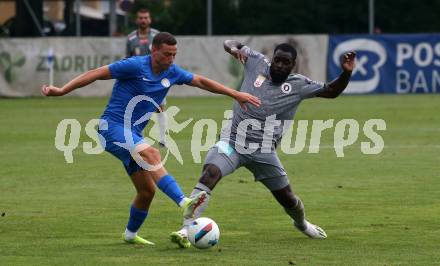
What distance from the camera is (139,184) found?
11602mm

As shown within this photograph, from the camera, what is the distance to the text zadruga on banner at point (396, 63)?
128 ft

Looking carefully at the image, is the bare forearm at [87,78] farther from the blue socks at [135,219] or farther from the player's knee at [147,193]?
the blue socks at [135,219]

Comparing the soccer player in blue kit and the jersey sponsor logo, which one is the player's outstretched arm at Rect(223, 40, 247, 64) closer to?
A: the soccer player in blue kit

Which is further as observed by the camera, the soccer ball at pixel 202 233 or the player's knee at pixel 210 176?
the player's knee at pixel 210 176

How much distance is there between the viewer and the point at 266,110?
11.9 meters

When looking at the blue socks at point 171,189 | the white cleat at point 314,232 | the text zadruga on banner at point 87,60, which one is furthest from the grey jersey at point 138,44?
the text zadruga on banner at point 87,60

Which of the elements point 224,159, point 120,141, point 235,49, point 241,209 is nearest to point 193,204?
point 224,159

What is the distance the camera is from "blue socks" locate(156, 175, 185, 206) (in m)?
11.1

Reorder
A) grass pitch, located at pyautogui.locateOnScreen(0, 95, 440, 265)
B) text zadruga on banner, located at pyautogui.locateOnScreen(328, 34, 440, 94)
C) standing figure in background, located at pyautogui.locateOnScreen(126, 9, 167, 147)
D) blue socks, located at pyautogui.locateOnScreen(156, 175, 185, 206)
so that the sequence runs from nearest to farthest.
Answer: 1. grass pitch, located at pyautogui.locateOnScreen(0, 95, 440, 265)
2. blue socks, located at pyautogui.locateOnScreen(156, 175, 185, 206)
3. standing figure in background, located at pyautogui.locateOnScreen(126, 9, 167, 147)
4. text zadruga on banner, located at pyautogui.locateOnScreen(328, 34, 440, 94)

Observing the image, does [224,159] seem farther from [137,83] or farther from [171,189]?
[137,83]

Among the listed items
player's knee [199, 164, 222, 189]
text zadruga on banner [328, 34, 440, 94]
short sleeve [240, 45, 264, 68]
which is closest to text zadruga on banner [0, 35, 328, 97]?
text zadruga on banner [328, 34, 440, 94]

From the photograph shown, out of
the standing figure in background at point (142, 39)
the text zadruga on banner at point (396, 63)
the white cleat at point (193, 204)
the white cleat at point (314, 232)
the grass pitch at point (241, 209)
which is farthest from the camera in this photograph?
the text zadruga on banner at point (396, 63)

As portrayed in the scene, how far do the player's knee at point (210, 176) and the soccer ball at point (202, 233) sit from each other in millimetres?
514

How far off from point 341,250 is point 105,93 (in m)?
28.8
